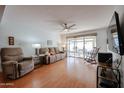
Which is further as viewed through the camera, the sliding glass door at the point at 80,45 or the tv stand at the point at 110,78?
the sliding glass door at the point at 80,45

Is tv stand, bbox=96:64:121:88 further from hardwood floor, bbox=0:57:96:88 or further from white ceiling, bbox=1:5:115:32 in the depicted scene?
white ceiling, bbox=1:5:115:32

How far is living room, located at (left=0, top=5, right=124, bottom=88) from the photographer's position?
256 centimetres

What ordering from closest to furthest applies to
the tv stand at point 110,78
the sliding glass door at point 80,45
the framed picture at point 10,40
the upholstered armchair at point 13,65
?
1. the tv stand at point 110,78
2. the upholstered armchair at point 13,65
3. the framed picture at point 10,40
4. the sliding glass door at point 80,45

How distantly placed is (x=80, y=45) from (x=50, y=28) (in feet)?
10.4

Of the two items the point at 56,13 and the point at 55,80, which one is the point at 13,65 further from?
the point at 56,13

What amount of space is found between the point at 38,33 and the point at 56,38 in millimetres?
2285

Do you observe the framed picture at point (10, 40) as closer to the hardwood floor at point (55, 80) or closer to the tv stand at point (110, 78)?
the hardwood floor at point (55, 80)

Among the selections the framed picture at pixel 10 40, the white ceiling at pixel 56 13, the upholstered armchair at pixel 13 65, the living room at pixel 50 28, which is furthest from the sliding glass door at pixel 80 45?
the framed picture at pixel 10 40

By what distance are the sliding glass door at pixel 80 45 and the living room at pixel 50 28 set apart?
13cm

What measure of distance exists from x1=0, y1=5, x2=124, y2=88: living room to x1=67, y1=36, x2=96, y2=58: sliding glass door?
13cm

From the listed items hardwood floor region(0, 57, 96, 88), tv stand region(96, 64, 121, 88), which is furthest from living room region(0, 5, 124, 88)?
Result: tv stand region(96, 64, 121, 88)

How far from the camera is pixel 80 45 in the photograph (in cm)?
739

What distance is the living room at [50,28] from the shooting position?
2561 mm
